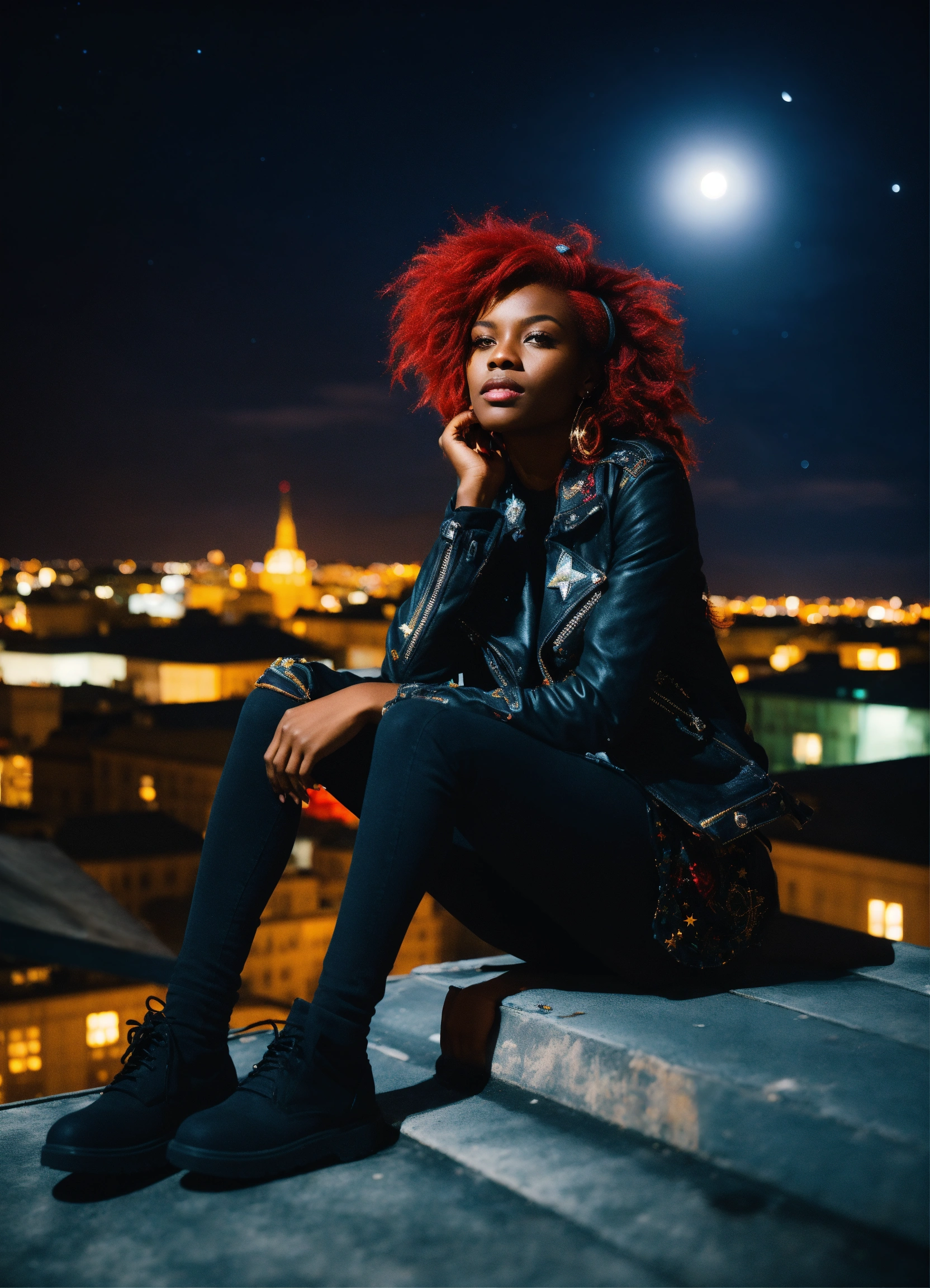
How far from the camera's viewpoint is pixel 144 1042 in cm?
105

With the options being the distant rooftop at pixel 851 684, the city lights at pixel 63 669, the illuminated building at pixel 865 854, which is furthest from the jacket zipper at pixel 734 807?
the city lights at pixel 63 669

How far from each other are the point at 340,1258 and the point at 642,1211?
0.88ft

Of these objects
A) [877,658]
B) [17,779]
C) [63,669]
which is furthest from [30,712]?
[877,658]

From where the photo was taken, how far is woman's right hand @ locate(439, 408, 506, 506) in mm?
1338

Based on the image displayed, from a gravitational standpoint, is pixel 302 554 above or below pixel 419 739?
above

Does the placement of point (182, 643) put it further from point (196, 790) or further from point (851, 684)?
point (851, 684)

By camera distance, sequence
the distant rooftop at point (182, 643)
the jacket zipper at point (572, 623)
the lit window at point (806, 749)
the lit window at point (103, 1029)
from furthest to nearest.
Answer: the distant rooftop at point (182, 643), the lit window at point (103, 1029), the lit window at point (806, 749), the jacket zipper at point (572, 623)

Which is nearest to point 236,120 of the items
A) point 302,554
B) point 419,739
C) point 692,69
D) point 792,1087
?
point 692,69

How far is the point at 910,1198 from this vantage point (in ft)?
2.60

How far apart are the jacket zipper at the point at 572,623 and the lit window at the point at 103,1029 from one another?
557 inches

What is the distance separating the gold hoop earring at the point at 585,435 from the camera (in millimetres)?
1302

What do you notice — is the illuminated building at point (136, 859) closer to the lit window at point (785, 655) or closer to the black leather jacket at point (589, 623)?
the lit window at point (785, 655)

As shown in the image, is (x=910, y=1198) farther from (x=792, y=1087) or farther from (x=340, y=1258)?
(x=340, y=1258)

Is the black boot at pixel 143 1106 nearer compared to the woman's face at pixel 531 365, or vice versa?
the black boot at pixel 143 1106
